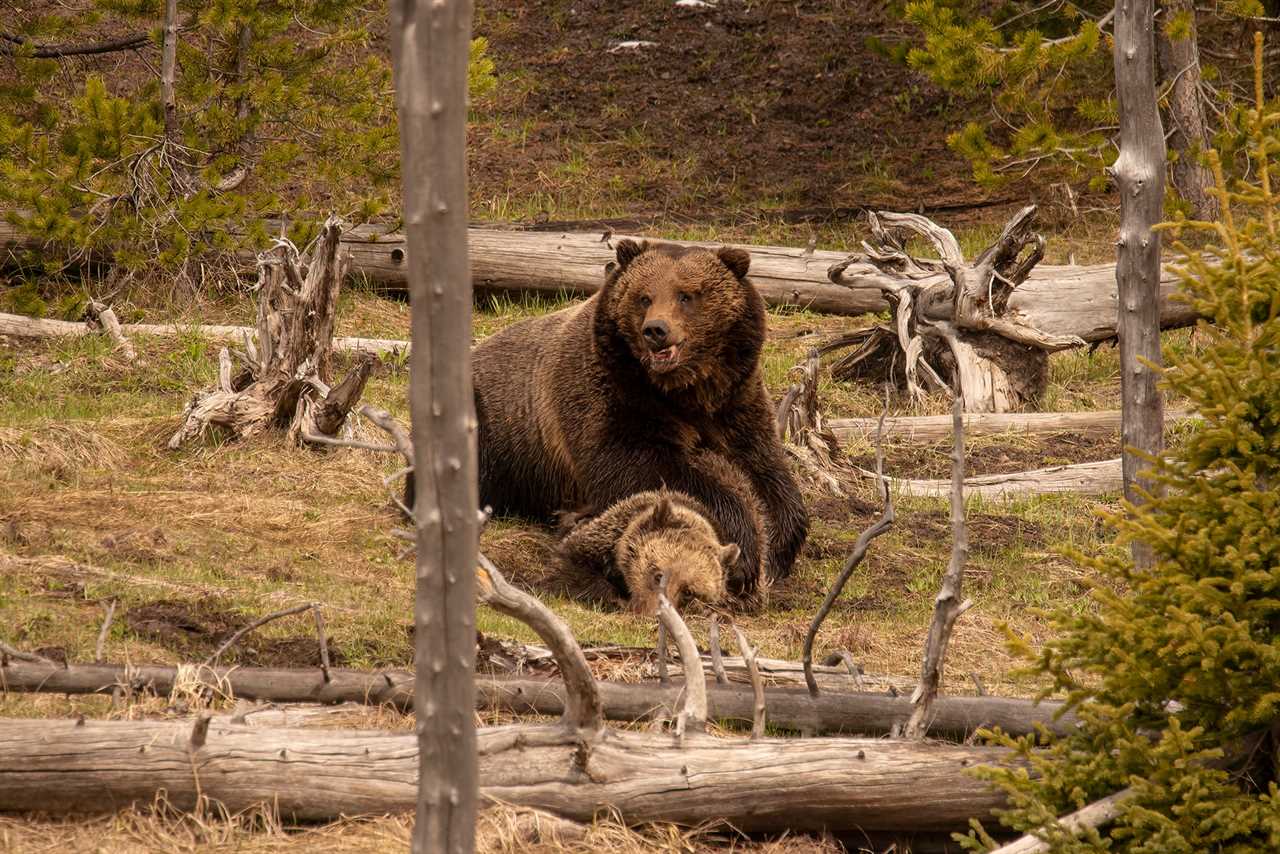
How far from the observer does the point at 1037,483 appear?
9523 millimetres

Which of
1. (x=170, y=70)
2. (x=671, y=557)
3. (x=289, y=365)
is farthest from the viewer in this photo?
(x=170, y=70)

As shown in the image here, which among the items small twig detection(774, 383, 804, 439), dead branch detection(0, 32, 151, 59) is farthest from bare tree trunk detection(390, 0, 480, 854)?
dead branch detection(0, 32, 151, 59)

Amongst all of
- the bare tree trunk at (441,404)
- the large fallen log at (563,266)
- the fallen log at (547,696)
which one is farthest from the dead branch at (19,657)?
the large fallen log at (563,266)

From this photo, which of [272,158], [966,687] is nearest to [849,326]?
[272,158]

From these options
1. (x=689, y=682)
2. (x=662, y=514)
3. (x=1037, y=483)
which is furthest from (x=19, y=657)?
(x=1037, y=483)

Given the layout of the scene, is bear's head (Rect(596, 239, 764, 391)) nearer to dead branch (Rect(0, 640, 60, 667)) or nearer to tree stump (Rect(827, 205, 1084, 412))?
tree stump (Rect(827, 205, 1084, 412))

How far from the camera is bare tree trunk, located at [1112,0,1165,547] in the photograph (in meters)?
5.80

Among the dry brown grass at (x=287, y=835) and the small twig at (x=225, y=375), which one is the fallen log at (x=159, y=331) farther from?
the dry brown grass at (x=287, y=835)

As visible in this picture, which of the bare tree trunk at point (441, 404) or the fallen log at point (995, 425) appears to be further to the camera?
the fallen log at point (995, 425)

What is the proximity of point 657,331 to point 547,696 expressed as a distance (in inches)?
115

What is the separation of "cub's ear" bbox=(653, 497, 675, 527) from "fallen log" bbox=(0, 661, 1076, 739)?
2.30 m

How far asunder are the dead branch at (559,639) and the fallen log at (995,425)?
252 inches

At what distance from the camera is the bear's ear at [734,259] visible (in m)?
8.04

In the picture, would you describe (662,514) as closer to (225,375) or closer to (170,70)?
(225,375)
